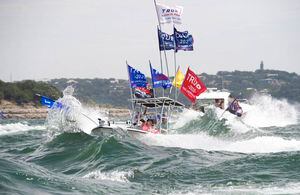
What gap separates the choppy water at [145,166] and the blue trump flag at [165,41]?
5.37 meters

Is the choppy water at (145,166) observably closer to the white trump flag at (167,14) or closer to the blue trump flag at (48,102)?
the blue trump flag at (48,102)

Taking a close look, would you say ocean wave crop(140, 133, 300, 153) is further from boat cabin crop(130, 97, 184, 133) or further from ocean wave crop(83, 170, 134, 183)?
ocean wave crop(83, 170, 134, 183)

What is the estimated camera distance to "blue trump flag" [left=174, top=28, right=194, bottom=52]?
34875 mm

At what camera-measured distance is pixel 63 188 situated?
54.5 ft

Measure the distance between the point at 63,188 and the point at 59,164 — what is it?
731 centimetres

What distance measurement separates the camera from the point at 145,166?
22578 mm

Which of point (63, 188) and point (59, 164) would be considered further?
point (59, 164)

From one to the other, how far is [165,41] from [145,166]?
13799 mm

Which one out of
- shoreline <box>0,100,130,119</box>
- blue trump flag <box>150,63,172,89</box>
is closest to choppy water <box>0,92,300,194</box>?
blue trump flag <box>150,63,172,89</box>

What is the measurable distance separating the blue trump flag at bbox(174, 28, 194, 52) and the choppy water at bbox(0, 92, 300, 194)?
5.15 m

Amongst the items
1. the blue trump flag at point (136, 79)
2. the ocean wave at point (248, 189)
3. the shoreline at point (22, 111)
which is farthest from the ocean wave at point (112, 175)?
the shoreline at point (22, 111)

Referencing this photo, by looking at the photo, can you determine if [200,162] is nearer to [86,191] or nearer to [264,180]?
[264,180]

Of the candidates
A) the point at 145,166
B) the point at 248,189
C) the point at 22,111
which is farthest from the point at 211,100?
the point at 22,111

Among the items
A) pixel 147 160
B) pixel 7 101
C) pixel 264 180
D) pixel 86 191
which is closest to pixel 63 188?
pixel 86 191
